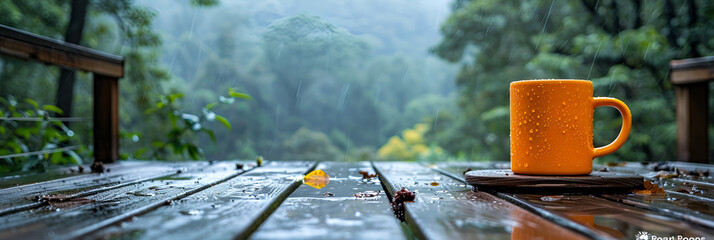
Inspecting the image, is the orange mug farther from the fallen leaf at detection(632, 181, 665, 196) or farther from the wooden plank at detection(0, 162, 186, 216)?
the wooden plank at detection(0, 162, 186, 216)

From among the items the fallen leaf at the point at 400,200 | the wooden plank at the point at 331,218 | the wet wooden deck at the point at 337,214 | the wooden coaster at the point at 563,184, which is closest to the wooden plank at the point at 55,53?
the wet wooden deck at the point at 337,214

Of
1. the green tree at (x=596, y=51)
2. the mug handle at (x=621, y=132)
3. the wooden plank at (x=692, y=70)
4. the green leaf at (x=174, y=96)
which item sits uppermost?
the green tree at (x=596, y=51)

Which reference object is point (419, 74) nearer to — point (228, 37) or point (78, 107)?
point (228, 37)

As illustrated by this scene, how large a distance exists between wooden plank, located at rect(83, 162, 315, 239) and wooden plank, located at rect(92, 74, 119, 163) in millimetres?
1297

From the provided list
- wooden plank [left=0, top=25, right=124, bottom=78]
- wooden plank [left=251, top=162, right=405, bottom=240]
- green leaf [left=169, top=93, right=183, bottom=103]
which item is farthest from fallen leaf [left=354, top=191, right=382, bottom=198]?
green leaf [left=169, top=93, right=183, bottom=103]

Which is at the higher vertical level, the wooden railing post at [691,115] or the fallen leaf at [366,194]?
the wooden railing post at [691,115]

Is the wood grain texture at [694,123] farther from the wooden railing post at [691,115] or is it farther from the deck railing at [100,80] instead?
the deck railing at [100,80]

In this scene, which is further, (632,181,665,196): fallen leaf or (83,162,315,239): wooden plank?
(632,181,665,196): fallen leaf

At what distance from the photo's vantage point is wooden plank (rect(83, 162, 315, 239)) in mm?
512

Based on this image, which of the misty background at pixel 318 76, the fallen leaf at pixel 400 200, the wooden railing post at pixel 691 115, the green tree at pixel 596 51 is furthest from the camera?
the misty background at pixel 318 76

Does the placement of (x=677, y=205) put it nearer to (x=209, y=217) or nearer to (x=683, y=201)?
(x=683, y=201)

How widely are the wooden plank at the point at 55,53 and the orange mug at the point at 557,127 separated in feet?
4.89

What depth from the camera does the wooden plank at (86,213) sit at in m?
0.54

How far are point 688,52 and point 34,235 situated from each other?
270 inches
